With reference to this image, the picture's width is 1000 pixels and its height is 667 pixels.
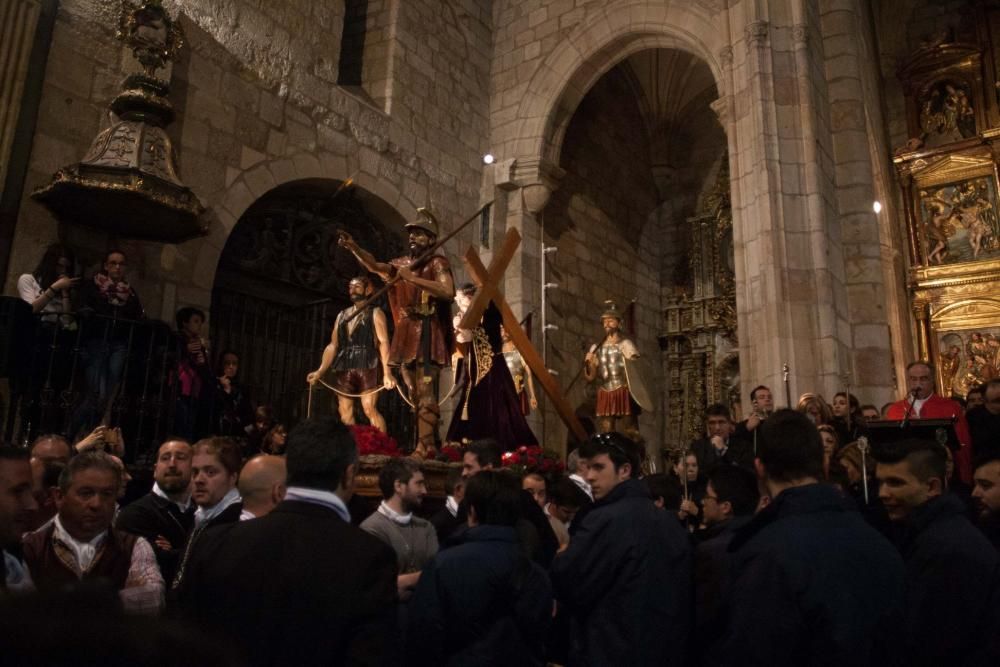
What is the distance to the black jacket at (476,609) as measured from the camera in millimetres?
2516

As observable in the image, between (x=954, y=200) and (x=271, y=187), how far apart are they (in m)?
11.2

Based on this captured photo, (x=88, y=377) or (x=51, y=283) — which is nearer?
(x=88, y=377)

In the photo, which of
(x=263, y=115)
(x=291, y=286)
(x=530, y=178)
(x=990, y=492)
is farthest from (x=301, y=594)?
(x=530, y=178)

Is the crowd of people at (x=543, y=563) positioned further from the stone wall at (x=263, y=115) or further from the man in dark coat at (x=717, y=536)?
the stone wall at (x=263, y=115)

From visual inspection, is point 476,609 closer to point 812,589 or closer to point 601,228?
point 812,589

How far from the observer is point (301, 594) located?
1783 millimetres

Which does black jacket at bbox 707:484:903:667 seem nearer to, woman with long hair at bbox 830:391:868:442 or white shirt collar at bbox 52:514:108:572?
white shirt collar at bbox 52:514:108:572

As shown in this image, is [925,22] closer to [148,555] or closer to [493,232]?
[493,232]

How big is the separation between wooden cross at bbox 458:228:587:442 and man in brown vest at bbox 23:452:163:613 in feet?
16.7

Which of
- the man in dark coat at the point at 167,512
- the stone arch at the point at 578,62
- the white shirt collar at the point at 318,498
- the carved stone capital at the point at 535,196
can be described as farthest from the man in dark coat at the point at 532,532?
the stone arch at the point at 578,62

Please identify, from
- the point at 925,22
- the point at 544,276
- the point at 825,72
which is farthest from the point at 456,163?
the point at 925,22

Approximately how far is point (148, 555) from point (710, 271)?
13.5 meters

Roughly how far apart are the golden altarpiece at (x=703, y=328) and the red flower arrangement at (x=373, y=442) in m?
8.78

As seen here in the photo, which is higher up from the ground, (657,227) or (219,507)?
(657,227)
